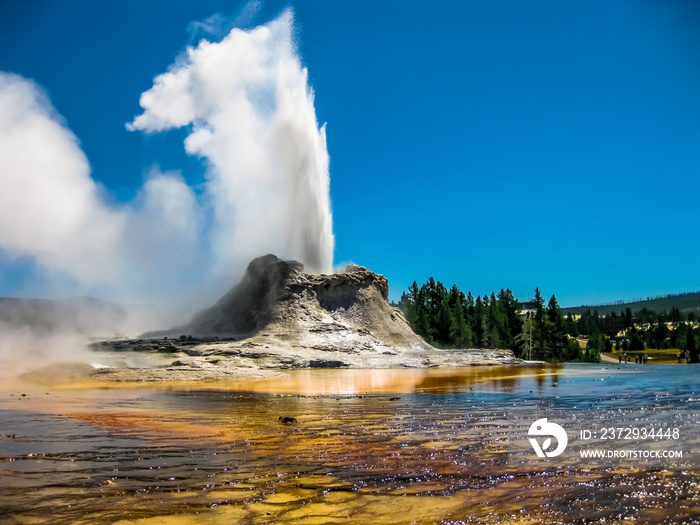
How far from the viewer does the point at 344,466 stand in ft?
A: 23.2

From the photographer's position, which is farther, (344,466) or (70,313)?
(70,313)

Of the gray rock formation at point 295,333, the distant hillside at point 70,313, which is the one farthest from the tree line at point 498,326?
the distant hillside at point 70,313

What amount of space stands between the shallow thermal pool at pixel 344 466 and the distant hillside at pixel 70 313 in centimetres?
4755

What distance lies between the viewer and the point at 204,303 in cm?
6631

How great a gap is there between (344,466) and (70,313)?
66828 mm

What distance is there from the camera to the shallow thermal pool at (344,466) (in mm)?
5168

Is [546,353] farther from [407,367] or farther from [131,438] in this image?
[131,438]

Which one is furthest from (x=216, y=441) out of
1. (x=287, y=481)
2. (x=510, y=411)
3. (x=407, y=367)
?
(x=407, y=367)

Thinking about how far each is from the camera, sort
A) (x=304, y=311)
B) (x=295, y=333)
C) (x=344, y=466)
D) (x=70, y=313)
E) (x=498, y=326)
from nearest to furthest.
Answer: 1. (x=344, y=466)
2. (x=295, y=333)
3. (x=304, y=311)
4. (x=70, y=313)
5. (x=498, y=326)

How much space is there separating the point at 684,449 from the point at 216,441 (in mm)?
8355

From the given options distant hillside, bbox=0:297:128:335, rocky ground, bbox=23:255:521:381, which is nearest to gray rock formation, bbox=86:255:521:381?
rocky ground, bbox=23:255:521:381

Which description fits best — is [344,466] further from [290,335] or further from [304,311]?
[304,311]

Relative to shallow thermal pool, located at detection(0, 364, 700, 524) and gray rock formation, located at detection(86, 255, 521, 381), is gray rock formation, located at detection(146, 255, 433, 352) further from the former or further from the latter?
shallow thermal pool, located at detection(0, 364, 700, 524)

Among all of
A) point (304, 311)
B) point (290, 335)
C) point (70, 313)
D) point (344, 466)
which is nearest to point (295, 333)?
point (290, 335)
